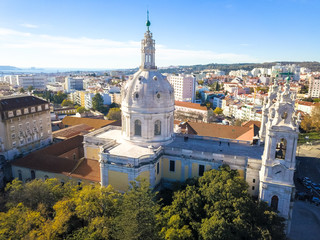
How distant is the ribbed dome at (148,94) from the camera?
35.5 m

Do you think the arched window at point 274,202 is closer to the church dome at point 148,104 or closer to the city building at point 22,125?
the church dome at point 148,104

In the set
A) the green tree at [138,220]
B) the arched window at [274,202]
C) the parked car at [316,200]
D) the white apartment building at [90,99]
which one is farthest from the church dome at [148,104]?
the white apartment building at [90,99]

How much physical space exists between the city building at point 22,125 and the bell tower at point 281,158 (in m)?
43.0

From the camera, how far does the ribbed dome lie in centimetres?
3553

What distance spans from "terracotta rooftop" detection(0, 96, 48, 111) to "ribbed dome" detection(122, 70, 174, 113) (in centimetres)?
2409

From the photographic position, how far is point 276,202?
29.4 m

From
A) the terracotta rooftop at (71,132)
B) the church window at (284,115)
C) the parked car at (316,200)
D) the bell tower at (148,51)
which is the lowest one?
the parked car at (316,200)

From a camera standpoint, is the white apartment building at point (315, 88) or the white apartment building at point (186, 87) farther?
the white apartment building at point (186, 87)

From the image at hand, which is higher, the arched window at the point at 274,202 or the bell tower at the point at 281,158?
the bell tower at the point at 281,158

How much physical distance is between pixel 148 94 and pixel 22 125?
28.8 metres

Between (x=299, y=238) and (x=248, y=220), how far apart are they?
37.3 ft

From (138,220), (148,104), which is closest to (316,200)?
(148,104)

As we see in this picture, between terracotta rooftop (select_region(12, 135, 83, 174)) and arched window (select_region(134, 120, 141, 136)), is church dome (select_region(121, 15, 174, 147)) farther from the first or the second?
terracotta rooftop (select_region(12, 135, 83, 174))

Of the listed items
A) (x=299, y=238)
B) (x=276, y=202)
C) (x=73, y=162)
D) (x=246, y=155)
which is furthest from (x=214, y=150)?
(x=73, y=162)
